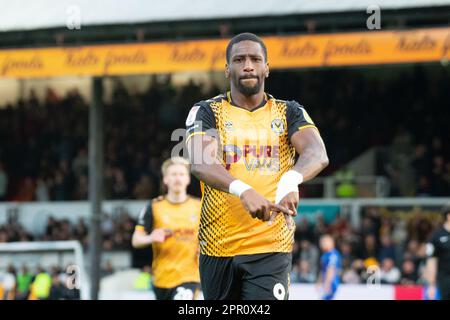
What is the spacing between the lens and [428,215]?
17781mm

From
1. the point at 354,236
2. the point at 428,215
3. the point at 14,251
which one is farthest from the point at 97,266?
the point at 428,215

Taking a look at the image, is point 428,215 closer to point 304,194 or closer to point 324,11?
point 304,194

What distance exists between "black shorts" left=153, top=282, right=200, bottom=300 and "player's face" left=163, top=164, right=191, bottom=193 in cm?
97

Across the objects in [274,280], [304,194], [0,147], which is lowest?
[274,280]

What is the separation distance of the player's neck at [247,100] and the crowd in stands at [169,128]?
44.7ft

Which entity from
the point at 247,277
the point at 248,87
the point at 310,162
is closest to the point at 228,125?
the point at 248,87

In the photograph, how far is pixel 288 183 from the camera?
218 inches

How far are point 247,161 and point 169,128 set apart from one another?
16489 mm

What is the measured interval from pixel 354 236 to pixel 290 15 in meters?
3.91

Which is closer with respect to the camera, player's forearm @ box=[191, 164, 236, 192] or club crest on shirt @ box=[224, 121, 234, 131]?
player's forearm @ box=[191, 164, 236, 192]

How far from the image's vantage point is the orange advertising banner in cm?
1535

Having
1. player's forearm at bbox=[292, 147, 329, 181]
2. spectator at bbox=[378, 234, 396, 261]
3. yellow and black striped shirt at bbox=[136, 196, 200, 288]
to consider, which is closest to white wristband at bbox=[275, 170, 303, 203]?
player's forearm at bbox=[292, 147, 329, 181]

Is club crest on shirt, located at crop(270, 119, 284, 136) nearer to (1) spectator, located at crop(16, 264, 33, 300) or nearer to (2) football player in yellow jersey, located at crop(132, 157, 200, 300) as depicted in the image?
(2) football player in yellow jersey, located at crop(132, 157, 200, 300)

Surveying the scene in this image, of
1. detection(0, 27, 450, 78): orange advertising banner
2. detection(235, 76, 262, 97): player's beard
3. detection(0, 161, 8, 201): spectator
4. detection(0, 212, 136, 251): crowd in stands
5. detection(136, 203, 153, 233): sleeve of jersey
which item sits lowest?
detection(136, 203, 153, 233): sleeve of jersey
